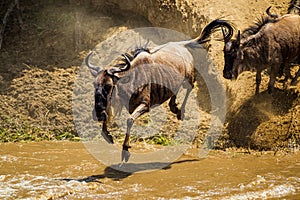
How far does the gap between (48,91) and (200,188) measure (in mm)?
5277

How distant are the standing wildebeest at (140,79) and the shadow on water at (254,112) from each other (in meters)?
1.11

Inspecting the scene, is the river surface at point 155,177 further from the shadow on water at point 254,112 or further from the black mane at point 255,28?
the black mane at point 255,28

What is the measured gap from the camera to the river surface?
6.54 meters

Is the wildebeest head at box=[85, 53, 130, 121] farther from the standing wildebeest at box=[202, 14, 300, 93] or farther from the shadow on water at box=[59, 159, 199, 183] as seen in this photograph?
the standing wildebeest at box=[202, 14, 300, 93]

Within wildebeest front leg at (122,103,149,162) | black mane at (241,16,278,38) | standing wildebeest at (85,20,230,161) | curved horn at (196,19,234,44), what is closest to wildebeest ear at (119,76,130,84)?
standing wildebeest at (85,20,230,161)

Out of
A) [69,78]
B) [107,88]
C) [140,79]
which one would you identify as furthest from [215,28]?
[69,78]

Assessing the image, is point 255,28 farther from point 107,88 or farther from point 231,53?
point 107,88

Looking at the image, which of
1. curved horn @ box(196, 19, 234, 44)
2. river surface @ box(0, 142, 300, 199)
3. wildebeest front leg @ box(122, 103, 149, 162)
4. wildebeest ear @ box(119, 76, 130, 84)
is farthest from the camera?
curved horn @ box(196, 19, 234, 44)

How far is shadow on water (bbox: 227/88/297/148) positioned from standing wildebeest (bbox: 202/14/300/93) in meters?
0.28

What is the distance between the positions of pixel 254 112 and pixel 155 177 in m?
2.72

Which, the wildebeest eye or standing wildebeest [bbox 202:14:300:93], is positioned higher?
→ standing wildebeest [bbox 202:14:300:93]

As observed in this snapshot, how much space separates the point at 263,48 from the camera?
8.97m

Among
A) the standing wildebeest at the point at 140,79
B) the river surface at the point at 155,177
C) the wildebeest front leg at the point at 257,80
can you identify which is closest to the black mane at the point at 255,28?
the standing wildebeest at the point at 140,79

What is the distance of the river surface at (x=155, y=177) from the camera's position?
654 cm
